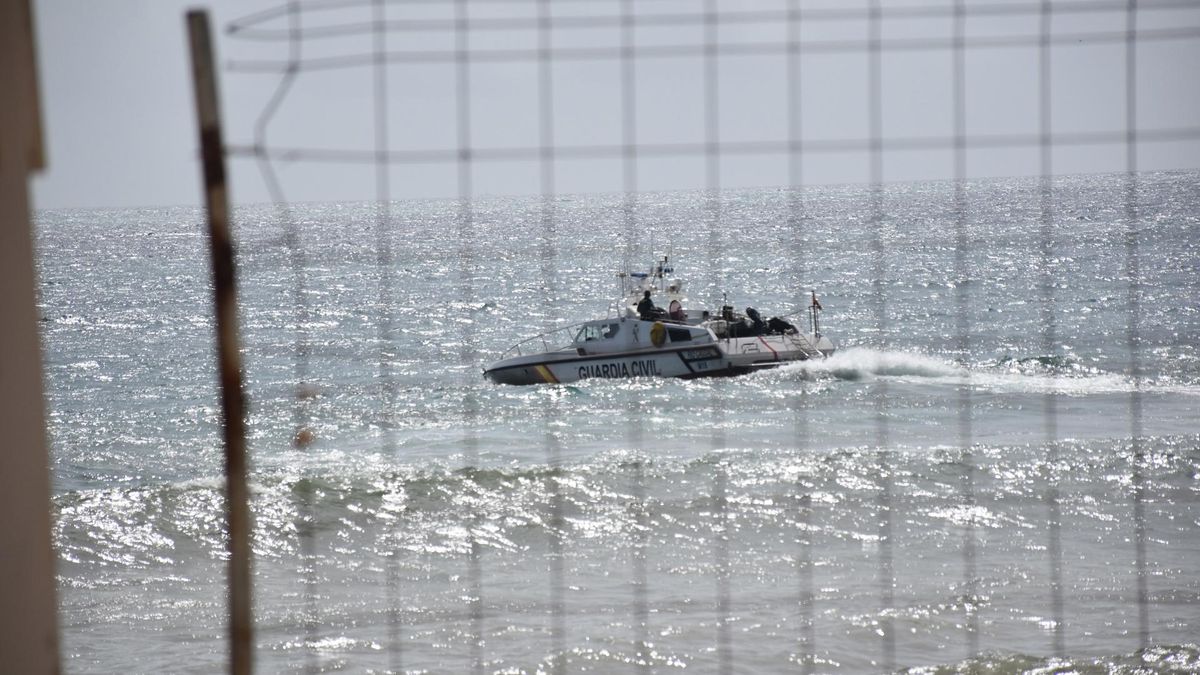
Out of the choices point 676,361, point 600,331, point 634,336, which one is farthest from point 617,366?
point 676,361

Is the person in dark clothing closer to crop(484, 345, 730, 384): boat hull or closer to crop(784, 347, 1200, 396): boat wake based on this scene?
crop(484, 345, 730, 384): boat hull

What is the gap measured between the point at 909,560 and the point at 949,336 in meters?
23.9

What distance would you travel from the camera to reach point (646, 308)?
2533 cm

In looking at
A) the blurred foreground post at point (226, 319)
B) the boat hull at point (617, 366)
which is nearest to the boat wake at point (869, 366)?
the boat hull at point (617, 366)

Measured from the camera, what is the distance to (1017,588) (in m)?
9.66

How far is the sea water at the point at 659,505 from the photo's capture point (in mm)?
8234

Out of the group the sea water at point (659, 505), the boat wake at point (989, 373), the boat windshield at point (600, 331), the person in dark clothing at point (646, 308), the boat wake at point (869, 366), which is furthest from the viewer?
the person in dark clothing at point (646, 308)

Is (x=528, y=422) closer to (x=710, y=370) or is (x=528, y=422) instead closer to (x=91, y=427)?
(x=710, y=370)

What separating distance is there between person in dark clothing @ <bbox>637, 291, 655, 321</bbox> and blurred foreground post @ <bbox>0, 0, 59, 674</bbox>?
74.9 feet

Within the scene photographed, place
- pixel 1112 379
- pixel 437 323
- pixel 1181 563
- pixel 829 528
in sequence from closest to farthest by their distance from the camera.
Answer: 1. pixel 1181 563
2. pixel 829 528
3. pixel 1112 379
4. pixel 437 323

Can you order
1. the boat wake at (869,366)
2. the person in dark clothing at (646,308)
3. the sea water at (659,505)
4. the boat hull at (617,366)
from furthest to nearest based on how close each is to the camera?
the person in dark clothing at (646,308) < the boat hull at (617,366) < the boat wake at (869,366) < the sea water at (659,505)

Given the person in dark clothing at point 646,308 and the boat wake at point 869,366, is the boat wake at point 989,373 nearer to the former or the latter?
the boat wake at point 869,366

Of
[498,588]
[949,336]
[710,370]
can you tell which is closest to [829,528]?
[498,588]

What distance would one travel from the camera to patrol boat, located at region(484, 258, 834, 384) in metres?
24.2
